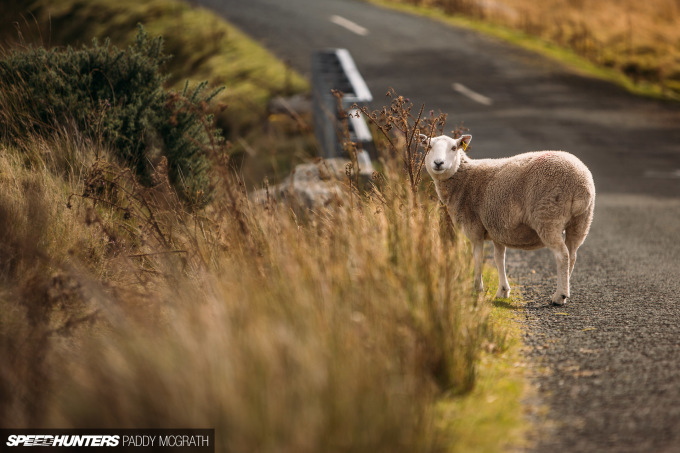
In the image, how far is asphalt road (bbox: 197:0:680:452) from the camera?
13.8ft

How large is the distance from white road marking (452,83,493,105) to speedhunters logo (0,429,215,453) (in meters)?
13.3

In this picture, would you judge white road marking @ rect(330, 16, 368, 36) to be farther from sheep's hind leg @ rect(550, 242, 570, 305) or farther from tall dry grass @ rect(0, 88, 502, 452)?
sheep's hind leg @ rect(550, 242, 570, 305)

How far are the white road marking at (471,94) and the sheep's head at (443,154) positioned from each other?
9.95 metres

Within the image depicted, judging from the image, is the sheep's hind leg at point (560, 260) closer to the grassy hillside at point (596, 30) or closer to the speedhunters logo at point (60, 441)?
the speedhunters logo at point (60, 441)

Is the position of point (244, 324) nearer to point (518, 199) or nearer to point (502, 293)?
point (518, 199)

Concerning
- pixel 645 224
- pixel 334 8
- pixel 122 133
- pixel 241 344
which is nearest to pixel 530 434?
pixel 241 344

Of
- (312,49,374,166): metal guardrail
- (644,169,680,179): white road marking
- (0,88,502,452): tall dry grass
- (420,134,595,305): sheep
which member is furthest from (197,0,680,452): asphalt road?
(312,49,374,166): metal guardrail

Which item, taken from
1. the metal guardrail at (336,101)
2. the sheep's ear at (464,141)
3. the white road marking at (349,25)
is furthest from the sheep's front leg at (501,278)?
the white road marking at (349,25)

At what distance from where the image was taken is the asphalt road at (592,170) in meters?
4.21

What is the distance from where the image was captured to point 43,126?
777 cm

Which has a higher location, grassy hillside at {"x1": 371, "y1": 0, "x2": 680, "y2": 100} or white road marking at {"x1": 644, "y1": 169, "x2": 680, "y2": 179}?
grassy hillside at {"x1": 371, "y1": 0, "x2": 680, "y2": 100}

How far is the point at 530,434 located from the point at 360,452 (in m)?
0.93

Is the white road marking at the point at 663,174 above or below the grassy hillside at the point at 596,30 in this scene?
below

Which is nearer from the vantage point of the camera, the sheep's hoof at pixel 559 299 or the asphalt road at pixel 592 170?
the asphalt road at pixel 592 170
